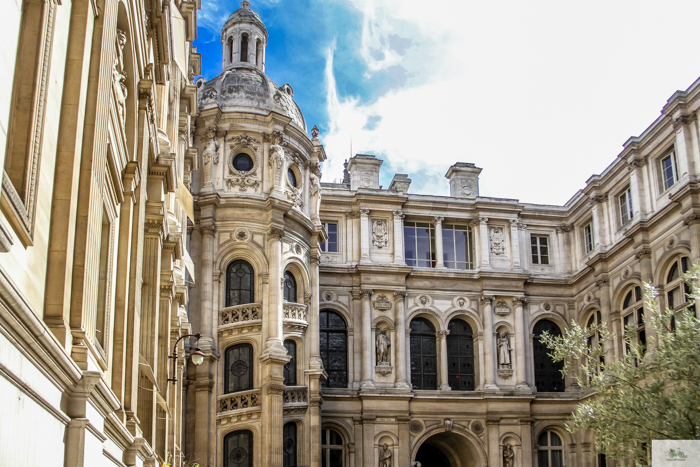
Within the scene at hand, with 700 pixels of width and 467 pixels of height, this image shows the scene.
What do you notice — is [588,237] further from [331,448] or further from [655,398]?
[655,398]

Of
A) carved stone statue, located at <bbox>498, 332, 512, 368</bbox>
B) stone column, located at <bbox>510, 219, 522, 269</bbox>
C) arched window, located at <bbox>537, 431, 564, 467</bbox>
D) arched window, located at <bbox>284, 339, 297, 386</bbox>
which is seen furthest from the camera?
stone column, located at <bbox>510, 219, 522, 269</bbox>

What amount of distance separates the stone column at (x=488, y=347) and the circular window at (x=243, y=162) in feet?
48.9

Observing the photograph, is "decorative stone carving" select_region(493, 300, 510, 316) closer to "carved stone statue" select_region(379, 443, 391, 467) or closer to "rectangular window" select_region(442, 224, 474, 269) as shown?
"rectangular window" select_region(442, 224, 474, 269)

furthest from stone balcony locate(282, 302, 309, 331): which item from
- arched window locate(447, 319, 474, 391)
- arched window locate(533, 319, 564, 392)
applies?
arched window locate(533, 319, 564, 392)

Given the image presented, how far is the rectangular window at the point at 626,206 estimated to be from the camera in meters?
41.4

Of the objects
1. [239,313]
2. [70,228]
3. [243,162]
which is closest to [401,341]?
[239,313]

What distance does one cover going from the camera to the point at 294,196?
38281 mm

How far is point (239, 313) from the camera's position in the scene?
35625 mm

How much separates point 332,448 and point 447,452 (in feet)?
24.6

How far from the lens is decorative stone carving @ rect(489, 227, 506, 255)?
151ft

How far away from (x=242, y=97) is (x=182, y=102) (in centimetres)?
942

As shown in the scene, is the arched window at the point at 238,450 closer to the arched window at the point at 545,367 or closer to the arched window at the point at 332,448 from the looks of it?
the arched window at the point at 332,448

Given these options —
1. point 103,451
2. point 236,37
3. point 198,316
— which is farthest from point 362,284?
point 103,451

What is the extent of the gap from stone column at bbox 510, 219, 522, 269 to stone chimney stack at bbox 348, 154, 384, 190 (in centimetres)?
780
